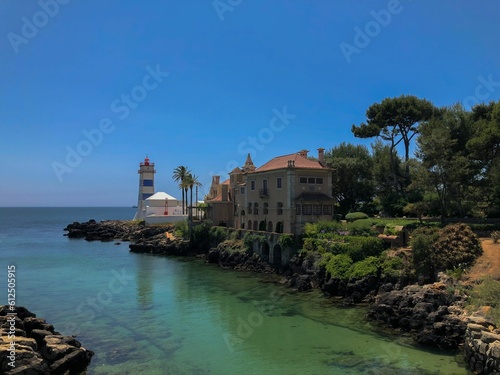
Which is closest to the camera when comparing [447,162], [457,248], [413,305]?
[413,305]

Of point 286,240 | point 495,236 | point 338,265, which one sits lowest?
point 338,265

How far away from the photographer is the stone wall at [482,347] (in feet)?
50.0

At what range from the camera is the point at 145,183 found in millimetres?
90688

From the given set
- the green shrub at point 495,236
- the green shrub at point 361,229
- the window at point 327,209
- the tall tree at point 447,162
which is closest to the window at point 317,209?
the window at point 327,209

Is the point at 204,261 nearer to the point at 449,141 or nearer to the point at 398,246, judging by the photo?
the point at 398,246

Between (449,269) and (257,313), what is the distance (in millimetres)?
12318

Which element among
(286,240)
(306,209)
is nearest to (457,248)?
(286,240)

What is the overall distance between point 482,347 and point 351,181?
1558 inches

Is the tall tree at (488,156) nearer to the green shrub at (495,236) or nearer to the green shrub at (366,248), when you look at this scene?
the green shrub at (495,236)

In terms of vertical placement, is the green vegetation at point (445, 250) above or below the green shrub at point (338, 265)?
above

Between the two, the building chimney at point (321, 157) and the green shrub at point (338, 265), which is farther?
the building chimney at point (321, 157)

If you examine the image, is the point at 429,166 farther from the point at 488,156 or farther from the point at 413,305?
the point at 413,305

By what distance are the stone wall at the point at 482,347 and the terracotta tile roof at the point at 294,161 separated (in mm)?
25633

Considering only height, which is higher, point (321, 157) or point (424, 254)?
point (321, 157)
